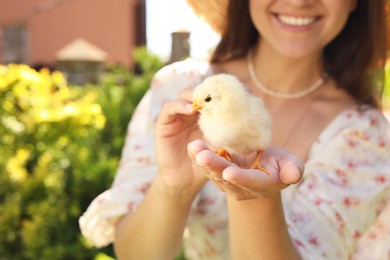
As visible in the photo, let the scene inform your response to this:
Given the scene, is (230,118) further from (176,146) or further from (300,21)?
(300,21)

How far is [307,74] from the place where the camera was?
2.22 metres

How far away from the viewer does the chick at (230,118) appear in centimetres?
129

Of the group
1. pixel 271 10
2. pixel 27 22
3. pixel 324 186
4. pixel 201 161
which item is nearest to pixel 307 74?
pixel 271 10

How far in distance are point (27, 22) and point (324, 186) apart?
693 centimetres

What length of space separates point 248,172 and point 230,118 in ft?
0.44

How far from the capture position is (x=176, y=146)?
5.56 ft

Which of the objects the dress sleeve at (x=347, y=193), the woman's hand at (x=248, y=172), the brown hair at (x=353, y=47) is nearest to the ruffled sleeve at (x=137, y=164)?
the brown hair at (x=353, y=47)

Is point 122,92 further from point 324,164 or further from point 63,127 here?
point 324,164

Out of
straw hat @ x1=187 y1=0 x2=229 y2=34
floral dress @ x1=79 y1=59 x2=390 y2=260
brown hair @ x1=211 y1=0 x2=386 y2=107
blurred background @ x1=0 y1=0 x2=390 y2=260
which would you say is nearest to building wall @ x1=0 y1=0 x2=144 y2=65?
blurred background @ x1=0 y1=0 x2=390 y2=260

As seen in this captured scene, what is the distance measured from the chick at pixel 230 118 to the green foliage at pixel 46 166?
1.76m

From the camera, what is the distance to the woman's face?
1951 millimetres

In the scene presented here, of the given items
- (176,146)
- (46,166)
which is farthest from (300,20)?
(46,166)

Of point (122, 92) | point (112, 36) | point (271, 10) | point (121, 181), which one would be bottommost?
point (112, 36)

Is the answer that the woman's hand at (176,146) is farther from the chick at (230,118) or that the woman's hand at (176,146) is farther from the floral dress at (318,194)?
the floral dress at (318,194)
